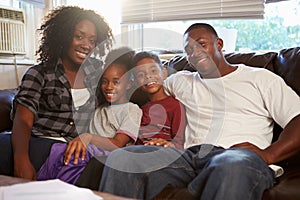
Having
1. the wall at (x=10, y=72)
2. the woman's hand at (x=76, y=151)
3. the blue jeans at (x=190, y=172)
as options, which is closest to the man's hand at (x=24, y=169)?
the woman's hand at (x=76, y=151)

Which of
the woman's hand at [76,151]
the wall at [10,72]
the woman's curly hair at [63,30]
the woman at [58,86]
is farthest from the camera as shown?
the wall at [10,72]

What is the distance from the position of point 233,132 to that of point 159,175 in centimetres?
38

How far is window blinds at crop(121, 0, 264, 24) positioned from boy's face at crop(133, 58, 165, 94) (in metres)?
0.78

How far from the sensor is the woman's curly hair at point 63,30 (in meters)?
1.65

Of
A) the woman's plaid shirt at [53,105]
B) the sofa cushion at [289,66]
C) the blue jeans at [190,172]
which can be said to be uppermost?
the sofa cushion at [289,66]

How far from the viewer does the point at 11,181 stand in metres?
0.95

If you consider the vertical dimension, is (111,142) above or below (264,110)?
below

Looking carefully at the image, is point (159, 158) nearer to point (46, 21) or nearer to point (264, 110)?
point (264, 110)

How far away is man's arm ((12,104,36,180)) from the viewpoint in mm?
1334

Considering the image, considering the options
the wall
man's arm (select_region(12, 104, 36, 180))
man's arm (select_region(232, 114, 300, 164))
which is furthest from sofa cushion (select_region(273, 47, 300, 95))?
the wall

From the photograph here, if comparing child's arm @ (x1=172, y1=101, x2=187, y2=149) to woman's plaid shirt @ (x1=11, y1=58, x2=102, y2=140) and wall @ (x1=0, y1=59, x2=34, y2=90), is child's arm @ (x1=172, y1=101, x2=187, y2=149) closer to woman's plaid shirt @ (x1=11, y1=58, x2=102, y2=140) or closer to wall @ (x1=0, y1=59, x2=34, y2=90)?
woman's plaid shirt @ (x1=11, y1=58, x2=102, y2=140)

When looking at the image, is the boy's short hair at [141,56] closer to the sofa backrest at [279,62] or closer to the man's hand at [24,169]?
the sofa backrest at [279,62]

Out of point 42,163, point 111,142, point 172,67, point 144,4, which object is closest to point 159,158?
point 111,142

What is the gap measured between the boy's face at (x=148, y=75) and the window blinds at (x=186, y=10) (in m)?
0.78
